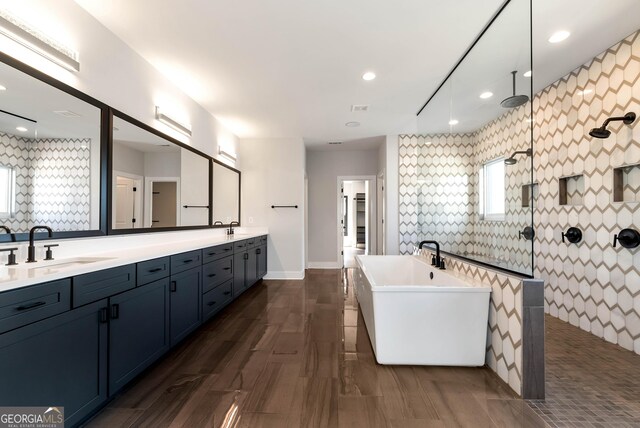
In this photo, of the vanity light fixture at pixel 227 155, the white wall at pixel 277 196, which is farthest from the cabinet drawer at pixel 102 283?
the white wall at pixel 277 196

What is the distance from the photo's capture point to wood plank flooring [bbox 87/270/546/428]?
156 cm

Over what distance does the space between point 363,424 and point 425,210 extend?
8.86ft

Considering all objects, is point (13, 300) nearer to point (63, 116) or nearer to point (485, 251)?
point (63, 116)

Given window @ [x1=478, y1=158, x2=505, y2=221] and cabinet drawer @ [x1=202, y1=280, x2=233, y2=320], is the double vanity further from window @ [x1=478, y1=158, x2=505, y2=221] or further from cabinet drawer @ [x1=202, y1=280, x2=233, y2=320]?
window @ [x1=478, y1=158, x2=505, y2=221]

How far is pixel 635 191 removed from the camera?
2.36 metres

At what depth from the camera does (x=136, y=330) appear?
183cm

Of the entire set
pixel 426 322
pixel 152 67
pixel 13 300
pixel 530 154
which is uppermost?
pixel 152 67

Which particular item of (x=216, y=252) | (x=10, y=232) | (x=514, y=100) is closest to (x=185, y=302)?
(x=216, y=252)

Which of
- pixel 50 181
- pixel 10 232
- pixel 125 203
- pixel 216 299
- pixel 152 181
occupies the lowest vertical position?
pixel 216 299

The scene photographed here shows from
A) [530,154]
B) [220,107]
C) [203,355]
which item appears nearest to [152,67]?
[220,107]

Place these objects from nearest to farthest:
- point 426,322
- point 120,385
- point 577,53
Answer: point 120,385, point 426,322, point 577,53

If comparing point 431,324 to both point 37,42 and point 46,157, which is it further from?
point 37,42

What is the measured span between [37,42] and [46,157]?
67 centimetres

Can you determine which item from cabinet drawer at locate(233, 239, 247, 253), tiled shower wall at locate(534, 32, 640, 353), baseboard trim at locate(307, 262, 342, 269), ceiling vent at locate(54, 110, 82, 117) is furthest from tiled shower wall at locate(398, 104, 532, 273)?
ceiling vent at locate(54, 110, 82, 117)
